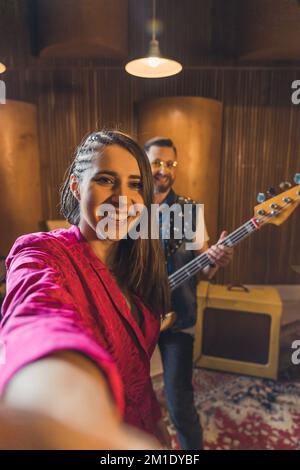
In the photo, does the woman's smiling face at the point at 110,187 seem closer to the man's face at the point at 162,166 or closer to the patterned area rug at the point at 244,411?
the man's face at the point at 162,166

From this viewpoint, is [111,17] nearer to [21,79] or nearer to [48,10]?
[48,10]

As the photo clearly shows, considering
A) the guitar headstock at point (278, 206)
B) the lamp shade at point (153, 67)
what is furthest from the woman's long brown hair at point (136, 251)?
the lamp shade at point (153, 67)

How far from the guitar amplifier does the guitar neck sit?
0.45m

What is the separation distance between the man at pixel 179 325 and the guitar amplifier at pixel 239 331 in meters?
0.44

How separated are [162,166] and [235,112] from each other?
106 centimetres

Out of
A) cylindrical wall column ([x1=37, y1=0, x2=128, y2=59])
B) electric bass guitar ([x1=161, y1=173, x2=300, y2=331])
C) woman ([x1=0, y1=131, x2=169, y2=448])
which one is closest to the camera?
woman ([x1=0, y1=131, x2=169, y2=448])

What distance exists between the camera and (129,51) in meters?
1.63

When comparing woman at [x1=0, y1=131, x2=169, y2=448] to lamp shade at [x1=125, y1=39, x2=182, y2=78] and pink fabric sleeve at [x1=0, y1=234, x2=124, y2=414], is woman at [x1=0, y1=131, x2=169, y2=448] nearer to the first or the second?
pink fabric sleeve at [x1=0, y1=234, x2=124, y2=414]

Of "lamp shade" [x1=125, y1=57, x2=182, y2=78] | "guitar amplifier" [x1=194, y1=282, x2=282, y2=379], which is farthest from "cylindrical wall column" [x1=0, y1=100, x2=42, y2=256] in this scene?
"guitar amplifier" [x1=194, y1=282, x2=282, y2=379]

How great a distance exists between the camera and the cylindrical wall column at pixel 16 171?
826mm

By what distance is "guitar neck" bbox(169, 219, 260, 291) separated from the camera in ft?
2.81

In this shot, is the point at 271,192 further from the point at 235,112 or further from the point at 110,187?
the point at 235,112

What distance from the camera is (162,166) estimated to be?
35.2 inches
